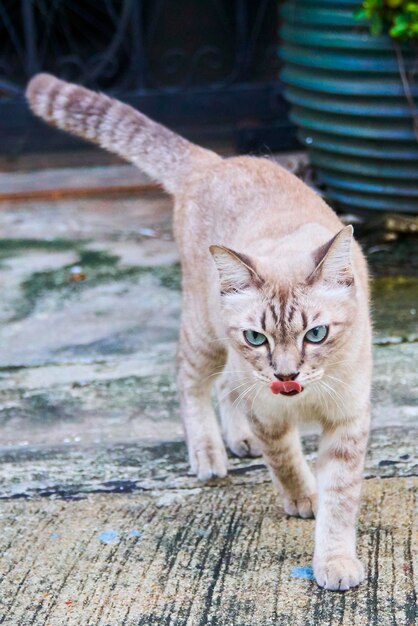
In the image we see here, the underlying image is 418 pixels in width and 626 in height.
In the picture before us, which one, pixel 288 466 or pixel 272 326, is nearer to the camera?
pixel 272 326

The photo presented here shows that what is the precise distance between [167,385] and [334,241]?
176 centimetres

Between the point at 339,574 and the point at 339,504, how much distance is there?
0.71ft

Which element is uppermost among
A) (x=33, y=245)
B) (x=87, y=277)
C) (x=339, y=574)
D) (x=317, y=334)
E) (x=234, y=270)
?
(x=234, y=270)

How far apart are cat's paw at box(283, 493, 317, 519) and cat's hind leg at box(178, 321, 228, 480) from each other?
16.6 inches

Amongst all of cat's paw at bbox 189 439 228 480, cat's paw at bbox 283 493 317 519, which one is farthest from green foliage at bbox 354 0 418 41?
cat's paw at bbox 283 493 317 519

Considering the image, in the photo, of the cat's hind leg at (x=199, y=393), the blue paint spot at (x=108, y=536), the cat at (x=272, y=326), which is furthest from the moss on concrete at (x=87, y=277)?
the blue paint spot at (x=108, y=536)

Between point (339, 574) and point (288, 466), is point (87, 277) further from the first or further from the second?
point (339, 574)

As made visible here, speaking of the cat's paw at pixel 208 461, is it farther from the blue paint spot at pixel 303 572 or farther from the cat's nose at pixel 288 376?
the cat's nose at pixel 288 376

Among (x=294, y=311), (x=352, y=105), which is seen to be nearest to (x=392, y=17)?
(x=352, y=105)

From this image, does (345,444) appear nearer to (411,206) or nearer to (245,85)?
(411,206)

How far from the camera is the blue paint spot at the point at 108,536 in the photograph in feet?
11.0

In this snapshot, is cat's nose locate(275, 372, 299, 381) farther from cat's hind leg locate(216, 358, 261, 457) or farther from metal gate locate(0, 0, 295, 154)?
metal gate locate(0, 0, 295, 154)

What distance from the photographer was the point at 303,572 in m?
3.13

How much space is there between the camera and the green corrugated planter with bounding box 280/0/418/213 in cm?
544
